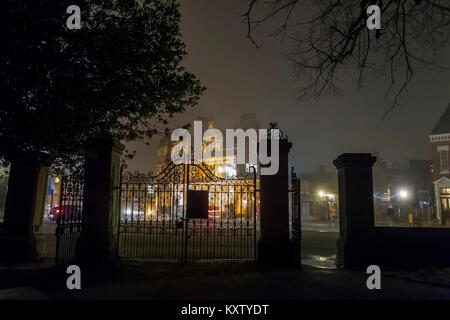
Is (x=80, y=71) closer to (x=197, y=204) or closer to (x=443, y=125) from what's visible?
(x=197, y=204)

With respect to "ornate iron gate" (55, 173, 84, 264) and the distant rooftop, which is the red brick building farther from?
"ornate iron gate" (55, 173, 84, 264)

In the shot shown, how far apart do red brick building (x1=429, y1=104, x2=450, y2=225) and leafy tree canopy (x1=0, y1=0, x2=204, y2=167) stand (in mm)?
29855

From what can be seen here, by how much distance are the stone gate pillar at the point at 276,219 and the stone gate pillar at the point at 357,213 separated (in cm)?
171

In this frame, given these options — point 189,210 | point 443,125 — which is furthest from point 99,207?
point 443,125

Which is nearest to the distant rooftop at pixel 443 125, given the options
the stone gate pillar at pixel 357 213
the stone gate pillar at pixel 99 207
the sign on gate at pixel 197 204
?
the stone gate pillar at pixel 357 213

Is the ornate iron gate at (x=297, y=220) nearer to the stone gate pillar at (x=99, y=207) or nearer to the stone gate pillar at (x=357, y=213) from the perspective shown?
the stone gate pillar at (x=357, y=213)

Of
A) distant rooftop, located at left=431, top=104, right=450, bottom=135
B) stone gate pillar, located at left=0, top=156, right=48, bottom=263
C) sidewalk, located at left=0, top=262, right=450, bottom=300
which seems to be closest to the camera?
sidewalk, located at left=0, top=262, right=450, bottom=300

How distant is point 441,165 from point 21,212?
3397 centimetres

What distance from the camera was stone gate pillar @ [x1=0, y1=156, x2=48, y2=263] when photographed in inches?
419

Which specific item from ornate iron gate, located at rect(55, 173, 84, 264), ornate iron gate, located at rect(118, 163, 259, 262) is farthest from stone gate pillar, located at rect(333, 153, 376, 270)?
ornate iron gate, located at rect(55, 173, 84, 264)

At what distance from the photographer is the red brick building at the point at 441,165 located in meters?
29.6

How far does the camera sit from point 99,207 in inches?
389
